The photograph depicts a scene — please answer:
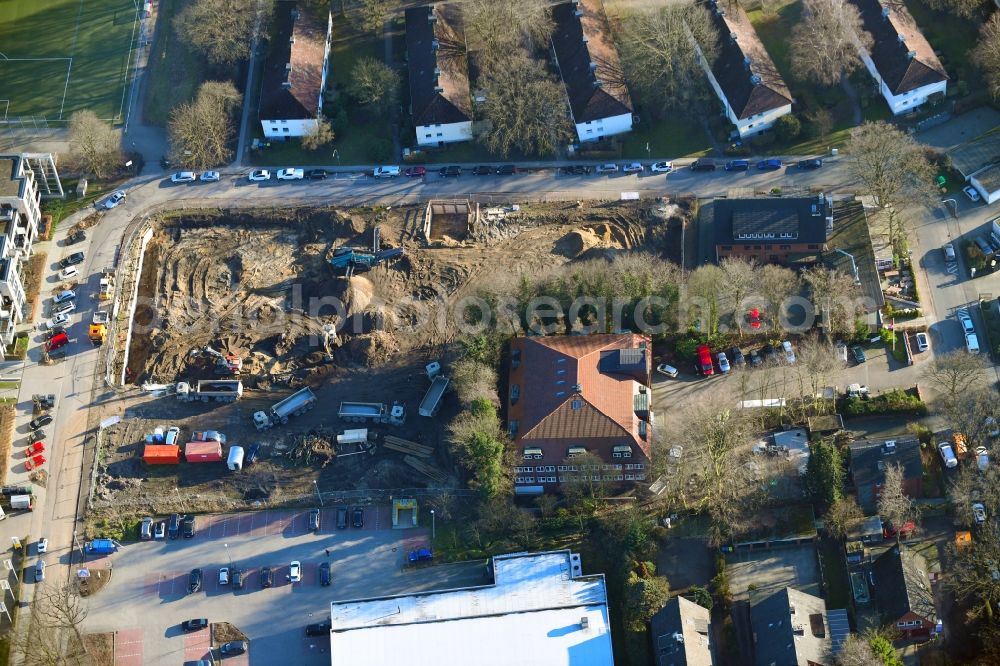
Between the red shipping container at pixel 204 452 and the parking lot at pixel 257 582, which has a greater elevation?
the red shipping container at pixel 204 452

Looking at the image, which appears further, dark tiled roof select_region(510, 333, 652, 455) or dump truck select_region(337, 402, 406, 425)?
dump truck select_region(337, 402, 406, 425)

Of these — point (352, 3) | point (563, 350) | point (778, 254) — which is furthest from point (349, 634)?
point (352, 3)

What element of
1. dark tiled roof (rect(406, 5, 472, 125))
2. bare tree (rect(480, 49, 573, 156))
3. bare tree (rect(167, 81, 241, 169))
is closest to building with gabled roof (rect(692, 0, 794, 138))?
bare tree (rect(480, 49, 573, 156))

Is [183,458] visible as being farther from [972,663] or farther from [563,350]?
[972,663]

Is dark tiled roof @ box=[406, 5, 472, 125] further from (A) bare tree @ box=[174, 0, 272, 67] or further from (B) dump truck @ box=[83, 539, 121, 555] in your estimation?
(B) dump truck @ box=[83, 539, 121, 555]

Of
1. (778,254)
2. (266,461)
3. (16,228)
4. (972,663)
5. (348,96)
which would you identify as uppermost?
(348,96)

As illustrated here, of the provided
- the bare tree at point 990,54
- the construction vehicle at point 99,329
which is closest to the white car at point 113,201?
the construction vehicle at point 99,329

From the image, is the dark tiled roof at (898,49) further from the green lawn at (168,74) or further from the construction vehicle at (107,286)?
the construction vehicle at (107,286)
